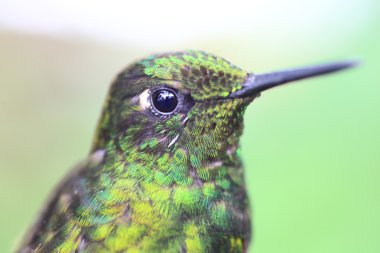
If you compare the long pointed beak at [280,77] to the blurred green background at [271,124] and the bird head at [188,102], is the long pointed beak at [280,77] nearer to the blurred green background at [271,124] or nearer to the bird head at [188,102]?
the bird head at [188,102]

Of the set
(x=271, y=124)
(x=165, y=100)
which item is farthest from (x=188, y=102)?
(x=271, y=124)

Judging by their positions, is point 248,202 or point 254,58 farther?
point 254,58

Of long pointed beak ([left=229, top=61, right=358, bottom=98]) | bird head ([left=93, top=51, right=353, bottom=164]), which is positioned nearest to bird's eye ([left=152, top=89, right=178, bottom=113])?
bird head ([left=93, top=51, right=353, bottom=164])

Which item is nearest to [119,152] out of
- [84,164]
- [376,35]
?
[84,164]

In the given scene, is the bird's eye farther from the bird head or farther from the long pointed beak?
the long pointed beak

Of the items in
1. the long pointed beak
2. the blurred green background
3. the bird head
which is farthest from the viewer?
the blurred green background

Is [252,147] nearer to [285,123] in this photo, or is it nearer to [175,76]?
[285,123]
